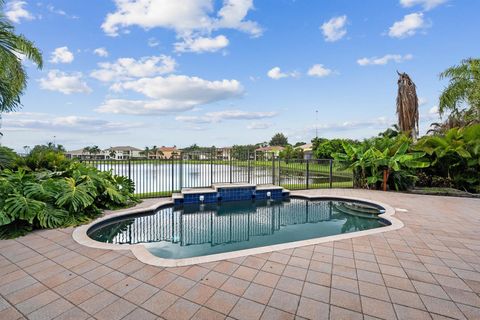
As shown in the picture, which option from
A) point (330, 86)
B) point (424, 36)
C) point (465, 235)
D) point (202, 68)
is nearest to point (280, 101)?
point (330, 86)

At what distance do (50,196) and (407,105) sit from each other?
15.0 meters

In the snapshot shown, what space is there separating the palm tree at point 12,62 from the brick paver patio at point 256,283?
131 inches

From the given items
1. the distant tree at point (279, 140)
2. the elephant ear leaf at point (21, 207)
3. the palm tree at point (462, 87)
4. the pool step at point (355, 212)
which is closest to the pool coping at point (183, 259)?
→ the pool step at point (355, 212)

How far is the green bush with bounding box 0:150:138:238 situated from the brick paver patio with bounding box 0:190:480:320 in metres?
0.50

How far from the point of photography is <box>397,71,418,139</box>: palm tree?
40.9 ft

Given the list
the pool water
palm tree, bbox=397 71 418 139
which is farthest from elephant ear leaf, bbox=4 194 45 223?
palm tree, bbox=397 71 418 139

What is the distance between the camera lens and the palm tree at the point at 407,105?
490 inches

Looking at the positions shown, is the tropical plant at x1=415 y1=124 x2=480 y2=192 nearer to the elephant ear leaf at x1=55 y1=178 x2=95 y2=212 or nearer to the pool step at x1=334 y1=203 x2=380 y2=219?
the pool step at x1=334 y1=203 x2=380 y2=219

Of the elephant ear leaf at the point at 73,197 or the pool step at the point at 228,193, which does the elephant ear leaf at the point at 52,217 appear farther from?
the pool step at the point at 228,193

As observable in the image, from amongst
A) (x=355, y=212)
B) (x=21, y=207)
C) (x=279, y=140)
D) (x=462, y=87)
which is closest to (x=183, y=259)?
(x=21, y=207)

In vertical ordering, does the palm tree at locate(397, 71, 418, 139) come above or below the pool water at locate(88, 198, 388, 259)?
above

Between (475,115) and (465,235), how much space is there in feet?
30.6

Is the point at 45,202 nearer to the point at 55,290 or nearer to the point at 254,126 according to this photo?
the point at 55,290

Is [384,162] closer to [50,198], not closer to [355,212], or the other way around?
[355,212]
